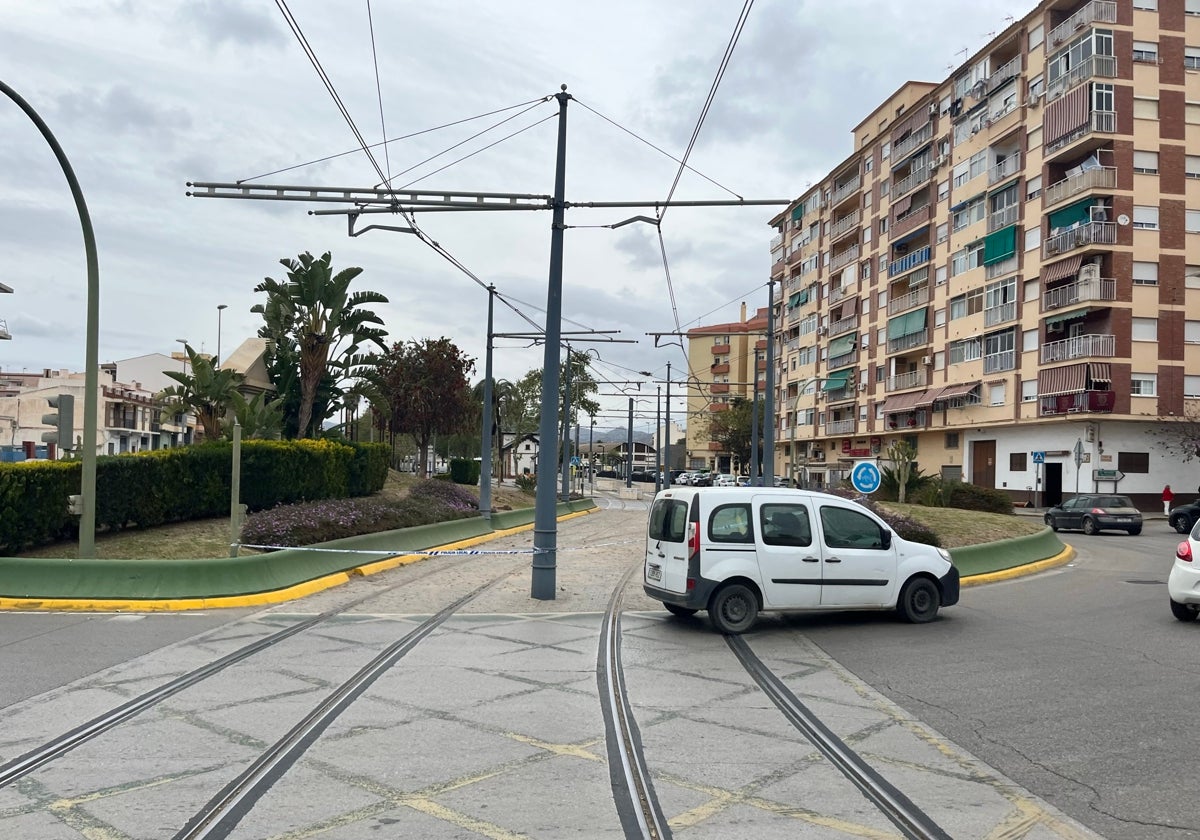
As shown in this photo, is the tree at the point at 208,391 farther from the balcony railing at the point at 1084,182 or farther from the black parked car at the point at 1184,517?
the balcony railing at the point at 1084,182

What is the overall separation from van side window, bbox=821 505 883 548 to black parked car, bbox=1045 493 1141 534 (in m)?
24.7

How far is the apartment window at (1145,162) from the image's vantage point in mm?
46062

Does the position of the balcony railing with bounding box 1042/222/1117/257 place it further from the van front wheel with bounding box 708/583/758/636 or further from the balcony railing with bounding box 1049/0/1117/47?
the van front wheel with bounding box 708/583/758/636

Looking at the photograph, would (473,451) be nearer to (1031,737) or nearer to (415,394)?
(415,394)

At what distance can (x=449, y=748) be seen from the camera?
6703mm

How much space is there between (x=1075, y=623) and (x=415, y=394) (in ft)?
106

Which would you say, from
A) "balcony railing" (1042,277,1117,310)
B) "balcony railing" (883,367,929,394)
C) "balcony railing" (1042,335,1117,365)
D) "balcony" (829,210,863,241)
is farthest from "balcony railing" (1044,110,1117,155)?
"balcony" (829,210,863,241)

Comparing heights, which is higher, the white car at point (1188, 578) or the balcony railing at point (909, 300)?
the balcony railing at point (909, 300)

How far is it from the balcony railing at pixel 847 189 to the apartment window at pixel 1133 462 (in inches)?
1197

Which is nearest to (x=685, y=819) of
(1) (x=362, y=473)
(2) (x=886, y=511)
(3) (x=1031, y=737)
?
(3) (x=1031, y=737)

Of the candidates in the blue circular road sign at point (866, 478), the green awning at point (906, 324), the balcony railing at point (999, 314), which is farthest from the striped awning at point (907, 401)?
the blue circular road sign at point (866, 478)

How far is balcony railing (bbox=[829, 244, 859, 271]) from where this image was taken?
7262cm

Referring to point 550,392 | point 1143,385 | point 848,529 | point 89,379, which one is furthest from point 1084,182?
point 89,379

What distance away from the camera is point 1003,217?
52594 mm
